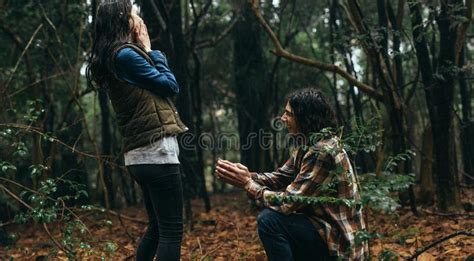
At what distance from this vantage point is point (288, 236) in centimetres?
340

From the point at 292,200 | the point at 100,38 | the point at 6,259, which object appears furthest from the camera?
the point at 6,259

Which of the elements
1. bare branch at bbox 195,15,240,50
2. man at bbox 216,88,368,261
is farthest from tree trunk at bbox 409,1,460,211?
bare branch at bbox 195,15,240,50

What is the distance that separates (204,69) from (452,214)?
646cm

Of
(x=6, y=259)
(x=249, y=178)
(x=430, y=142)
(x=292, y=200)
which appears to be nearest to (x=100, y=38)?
(x=249, y=178)

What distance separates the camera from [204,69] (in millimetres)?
11180

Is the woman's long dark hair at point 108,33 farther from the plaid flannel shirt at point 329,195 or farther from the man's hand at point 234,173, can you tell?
the plaid flannel shirt at point 329,195

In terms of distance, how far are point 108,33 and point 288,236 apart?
1560mm

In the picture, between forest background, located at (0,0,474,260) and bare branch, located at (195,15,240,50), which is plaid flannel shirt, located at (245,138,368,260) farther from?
bare branch, located at (195,15,240,50)

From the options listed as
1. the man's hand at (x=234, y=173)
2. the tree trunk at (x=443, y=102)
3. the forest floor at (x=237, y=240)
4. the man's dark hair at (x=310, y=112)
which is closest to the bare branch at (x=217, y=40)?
the forest floor at (x=237, y=240)

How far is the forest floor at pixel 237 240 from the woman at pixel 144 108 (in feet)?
2.56

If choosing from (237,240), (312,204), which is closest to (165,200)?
(312,204)

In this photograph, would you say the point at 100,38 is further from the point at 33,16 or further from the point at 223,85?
the point at 223,85

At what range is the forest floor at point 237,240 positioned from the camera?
4309mm

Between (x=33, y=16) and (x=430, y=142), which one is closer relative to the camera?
(x=430, y=142)
